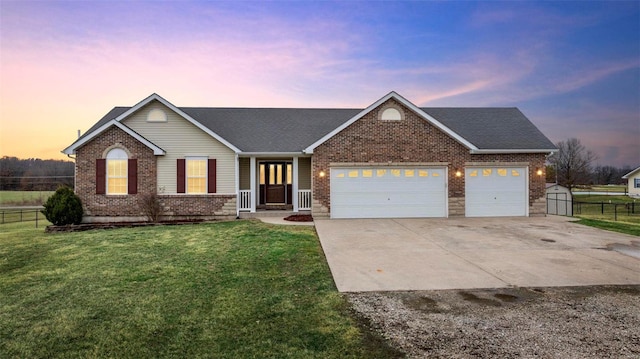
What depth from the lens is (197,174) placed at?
13.9m

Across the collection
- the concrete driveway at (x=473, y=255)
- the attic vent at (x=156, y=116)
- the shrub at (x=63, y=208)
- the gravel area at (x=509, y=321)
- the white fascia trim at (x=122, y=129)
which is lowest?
the gravel area at (x=509, y=321)

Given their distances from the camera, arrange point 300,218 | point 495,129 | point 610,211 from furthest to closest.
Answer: point 610,211
point 495,129
point 300,218

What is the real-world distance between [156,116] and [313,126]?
753 cm

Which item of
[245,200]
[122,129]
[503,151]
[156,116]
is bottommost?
[245,200]

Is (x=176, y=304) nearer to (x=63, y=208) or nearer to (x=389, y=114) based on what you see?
(x=63, y=208)

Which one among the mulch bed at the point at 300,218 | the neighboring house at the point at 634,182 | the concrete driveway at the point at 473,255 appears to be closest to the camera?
the concrete driveway at the point at 473,255

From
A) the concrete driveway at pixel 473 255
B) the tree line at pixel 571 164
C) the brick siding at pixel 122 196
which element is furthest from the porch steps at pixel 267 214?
the tree line at pixel 571 164

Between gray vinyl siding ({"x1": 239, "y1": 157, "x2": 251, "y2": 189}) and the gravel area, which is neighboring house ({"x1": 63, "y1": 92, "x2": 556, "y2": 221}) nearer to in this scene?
gray vinyl siding ({"x1": 239, "y1": 157, "x2": 251, "y2": 189})

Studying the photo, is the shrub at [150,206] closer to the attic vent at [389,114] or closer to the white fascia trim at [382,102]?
the white fascia trim at [382,102]

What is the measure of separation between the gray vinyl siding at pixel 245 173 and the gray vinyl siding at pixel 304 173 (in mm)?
2488

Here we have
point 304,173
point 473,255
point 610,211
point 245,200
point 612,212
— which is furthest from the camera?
point 610,211

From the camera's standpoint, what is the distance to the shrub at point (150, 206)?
13.1m

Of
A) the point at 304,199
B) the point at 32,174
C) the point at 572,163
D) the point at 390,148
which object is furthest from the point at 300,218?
the point at 572,163

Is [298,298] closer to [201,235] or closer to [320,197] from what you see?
[201,235]
